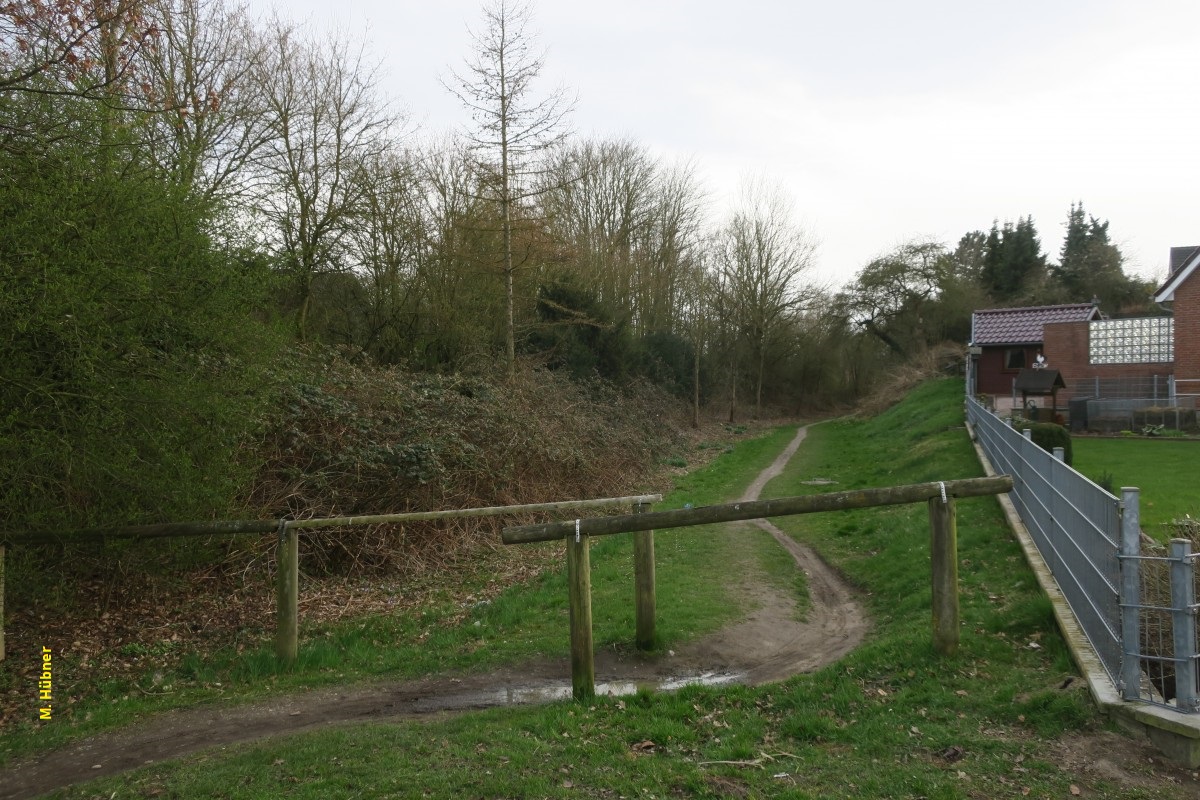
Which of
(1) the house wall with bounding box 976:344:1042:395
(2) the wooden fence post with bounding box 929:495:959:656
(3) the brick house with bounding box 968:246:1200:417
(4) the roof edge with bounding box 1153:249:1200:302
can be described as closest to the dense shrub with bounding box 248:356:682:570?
(2) the wooden fence post with bounding box 929:495:959:656

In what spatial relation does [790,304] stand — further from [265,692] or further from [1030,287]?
[265,692]

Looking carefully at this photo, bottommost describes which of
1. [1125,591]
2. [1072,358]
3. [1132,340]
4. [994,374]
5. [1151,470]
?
[1151,470]

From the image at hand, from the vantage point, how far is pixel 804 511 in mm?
5797

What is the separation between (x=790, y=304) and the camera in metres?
47.2

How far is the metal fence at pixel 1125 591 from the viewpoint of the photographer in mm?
4391

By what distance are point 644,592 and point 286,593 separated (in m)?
2.99

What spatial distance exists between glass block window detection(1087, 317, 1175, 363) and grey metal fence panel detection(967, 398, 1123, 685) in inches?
1081

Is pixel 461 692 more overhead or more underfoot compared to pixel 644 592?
more underfoot

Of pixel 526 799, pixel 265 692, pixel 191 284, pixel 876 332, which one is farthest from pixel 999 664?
pixel 876 332

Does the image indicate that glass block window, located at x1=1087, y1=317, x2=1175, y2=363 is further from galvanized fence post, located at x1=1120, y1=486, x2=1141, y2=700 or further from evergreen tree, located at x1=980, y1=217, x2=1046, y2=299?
galvanized fence post, located at x1=1120, y1=486, x2=1141, y2=700

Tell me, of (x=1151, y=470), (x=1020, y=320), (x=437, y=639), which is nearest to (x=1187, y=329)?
(x=1020, y=320)

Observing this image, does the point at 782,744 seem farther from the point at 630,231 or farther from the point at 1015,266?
the point at 1015,266

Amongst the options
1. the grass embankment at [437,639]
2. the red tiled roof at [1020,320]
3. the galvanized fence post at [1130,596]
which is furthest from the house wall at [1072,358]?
the galvanized fence post at [1130,596]

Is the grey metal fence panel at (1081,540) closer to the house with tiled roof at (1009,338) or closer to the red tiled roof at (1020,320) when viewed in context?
the house with tiled roof at (1009,338)
